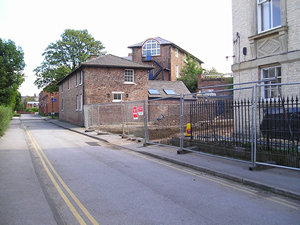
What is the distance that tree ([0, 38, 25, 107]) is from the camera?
33000 mm

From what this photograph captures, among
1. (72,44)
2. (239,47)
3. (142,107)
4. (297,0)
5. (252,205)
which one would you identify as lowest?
(252,205)

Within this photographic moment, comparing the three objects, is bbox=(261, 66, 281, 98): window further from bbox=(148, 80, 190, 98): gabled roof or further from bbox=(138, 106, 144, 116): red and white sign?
bbox=(148, 80, 190, 98): gabled roof

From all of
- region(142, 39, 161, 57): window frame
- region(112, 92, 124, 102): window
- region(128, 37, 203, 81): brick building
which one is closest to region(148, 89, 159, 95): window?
region(112, 92, 124, 102): window

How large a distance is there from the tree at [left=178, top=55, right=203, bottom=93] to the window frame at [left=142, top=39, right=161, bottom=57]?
5.74 m

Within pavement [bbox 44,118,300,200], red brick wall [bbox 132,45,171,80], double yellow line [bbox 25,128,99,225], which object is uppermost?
red brick wall [bbox 132,45,171,80]

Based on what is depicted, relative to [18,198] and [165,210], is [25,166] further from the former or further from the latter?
[165,210]

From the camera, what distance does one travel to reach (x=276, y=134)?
7.54 metres

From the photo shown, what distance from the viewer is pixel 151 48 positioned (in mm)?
45125

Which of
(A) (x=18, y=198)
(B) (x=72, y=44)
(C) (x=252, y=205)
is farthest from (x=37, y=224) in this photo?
(B) (x=72, y=44)

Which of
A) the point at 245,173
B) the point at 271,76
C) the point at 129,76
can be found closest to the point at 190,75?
the point at 129,76

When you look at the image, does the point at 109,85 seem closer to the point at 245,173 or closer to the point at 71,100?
the point at 71,100

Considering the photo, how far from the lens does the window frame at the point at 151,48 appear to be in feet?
147

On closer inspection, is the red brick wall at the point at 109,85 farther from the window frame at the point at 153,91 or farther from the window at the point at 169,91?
the window at the point at 169,91

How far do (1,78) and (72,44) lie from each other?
16.6 meters
